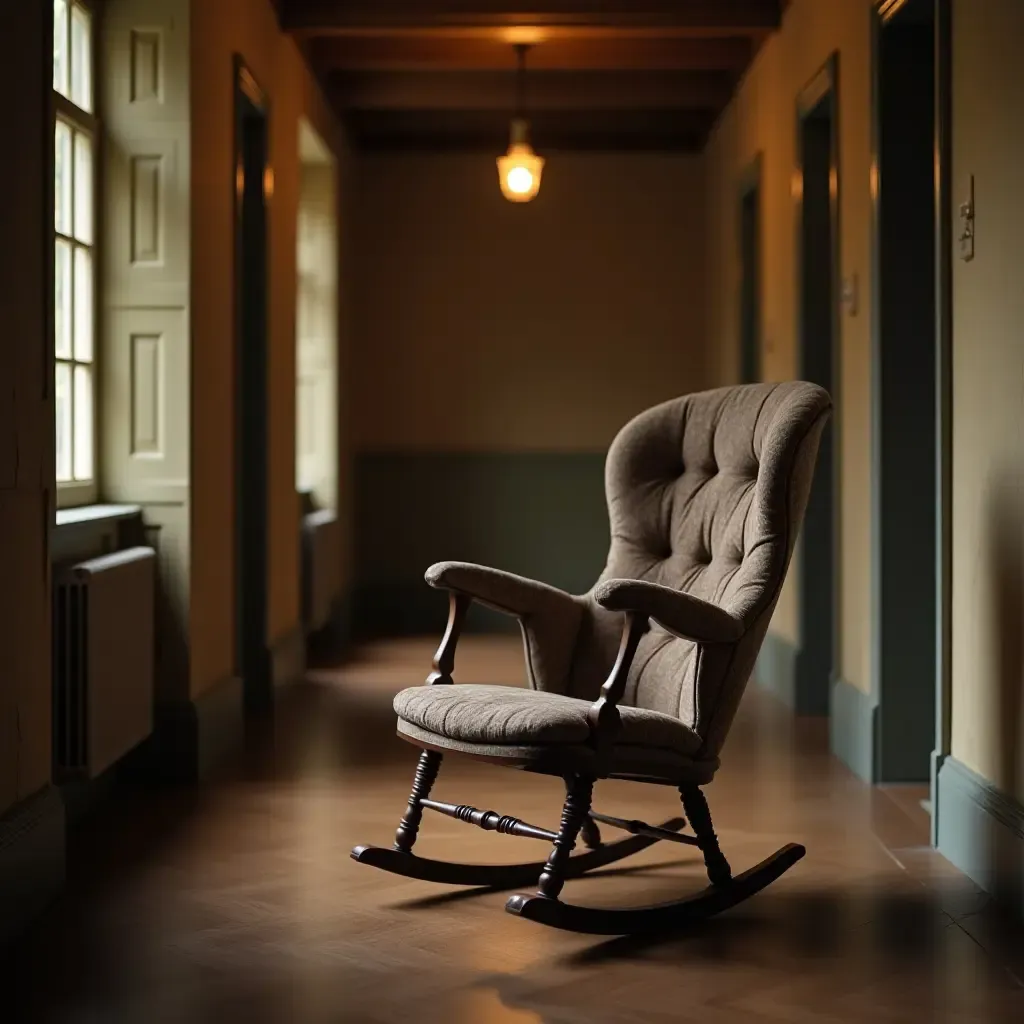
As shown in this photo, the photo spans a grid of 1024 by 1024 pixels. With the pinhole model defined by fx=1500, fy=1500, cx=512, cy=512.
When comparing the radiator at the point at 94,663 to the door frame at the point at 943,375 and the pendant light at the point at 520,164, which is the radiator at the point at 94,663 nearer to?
the door frame at the point at 943,375

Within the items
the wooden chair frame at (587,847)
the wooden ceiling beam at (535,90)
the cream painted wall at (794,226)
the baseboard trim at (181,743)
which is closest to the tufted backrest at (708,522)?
the wooden chair frame at (587,847)

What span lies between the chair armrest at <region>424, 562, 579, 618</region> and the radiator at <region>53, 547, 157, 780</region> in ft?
3.08

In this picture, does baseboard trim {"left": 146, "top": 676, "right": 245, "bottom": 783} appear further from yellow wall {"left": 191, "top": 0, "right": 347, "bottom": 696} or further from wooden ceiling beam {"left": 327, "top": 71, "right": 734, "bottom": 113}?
wooden ceiling beam {"left": 327, "top": 71, "right": 734, "bottom": 113}

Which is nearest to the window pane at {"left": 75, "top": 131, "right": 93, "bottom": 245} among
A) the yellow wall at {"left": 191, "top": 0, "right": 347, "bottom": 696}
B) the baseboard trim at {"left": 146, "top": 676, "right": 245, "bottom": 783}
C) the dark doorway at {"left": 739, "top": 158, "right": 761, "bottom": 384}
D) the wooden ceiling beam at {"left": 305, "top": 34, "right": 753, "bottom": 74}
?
the yellow wall at {"left": 191, "top": 0, "right": 347, "bottom": 696}

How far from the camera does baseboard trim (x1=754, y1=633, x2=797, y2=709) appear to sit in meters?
6.29

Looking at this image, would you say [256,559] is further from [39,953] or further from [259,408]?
[39,953]

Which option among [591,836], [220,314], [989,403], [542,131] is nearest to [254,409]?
[220,314]

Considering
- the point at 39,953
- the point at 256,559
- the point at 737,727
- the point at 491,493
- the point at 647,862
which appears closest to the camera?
the point at 39,953

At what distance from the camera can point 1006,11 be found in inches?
133

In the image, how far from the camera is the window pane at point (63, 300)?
4344 millimetres

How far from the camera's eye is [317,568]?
293 inches

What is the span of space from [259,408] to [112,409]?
1.46m

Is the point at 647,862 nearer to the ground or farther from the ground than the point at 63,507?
nearer to the ground

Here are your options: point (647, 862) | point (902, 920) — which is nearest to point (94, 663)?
point (647, 862)
